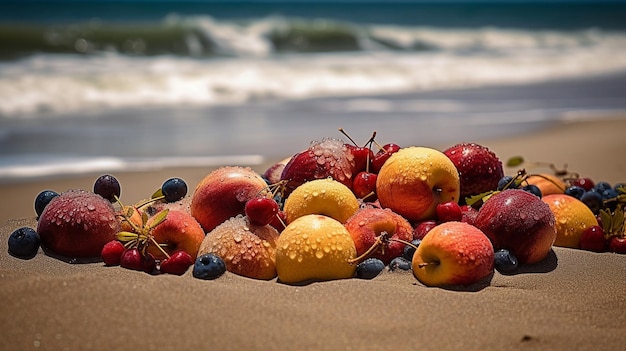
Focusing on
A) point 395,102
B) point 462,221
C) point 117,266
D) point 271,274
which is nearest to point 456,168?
point 462,221

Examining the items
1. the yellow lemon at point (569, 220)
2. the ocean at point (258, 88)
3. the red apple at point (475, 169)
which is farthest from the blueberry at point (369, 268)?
the ocean at point (258, 88)

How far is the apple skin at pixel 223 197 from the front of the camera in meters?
3.53

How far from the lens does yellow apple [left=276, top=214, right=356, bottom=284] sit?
3.13m

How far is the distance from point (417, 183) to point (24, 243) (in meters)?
1.85

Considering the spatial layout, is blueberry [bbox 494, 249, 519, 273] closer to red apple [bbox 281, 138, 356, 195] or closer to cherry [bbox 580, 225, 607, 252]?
cherry [bbox 580, 225, 607, 252]

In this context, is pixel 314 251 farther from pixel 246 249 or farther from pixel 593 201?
pixel 593 201

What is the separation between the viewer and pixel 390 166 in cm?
354

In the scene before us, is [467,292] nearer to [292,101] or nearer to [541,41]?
[292,101]

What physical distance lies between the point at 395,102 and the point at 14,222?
28.9ft

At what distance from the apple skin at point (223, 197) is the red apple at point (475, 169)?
3.35 feet

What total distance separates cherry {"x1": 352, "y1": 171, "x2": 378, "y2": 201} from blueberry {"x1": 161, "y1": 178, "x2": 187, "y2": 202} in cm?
96

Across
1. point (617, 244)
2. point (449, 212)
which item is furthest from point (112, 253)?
point (617, 244)

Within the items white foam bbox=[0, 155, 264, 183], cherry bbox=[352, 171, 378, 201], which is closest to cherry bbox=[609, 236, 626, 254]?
cherry bbox=[352, 171, 378, 201]

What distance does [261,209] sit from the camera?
324 cm
